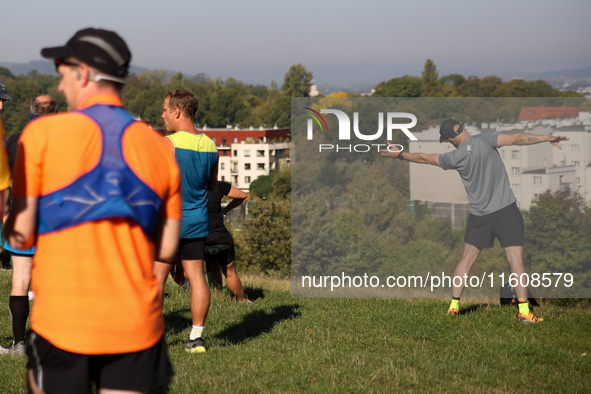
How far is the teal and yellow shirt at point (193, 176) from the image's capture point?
4719 mm

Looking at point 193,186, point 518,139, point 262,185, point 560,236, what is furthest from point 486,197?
point 262,185

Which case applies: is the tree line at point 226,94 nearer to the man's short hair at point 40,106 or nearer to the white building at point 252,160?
the white building at point 252,160

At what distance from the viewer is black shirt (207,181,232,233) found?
697 cm

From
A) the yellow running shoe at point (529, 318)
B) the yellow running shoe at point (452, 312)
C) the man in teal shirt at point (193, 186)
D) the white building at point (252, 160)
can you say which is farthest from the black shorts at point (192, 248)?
the white building at point (252, 160)

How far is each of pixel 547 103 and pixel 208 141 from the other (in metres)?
5.89

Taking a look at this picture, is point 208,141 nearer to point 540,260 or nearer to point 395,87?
point 540,260

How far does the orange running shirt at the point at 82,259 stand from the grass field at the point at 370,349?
2.16 meters

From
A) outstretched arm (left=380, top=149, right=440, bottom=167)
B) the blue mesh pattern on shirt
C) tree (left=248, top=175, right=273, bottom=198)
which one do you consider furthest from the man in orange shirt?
tree (left=248, top=175, right=273, bottom=198)

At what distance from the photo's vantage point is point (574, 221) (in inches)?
359

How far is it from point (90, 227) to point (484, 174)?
589 centimetres

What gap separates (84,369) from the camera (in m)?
1.95

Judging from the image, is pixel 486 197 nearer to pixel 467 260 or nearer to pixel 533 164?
pixel 467 260

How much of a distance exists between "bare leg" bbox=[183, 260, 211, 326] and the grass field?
0.34 m

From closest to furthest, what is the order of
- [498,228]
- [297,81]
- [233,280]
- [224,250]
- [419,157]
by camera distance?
1. [498,228]
2. [224,250]
3. [233,280]
4. [419,157]
5. [297,81]
